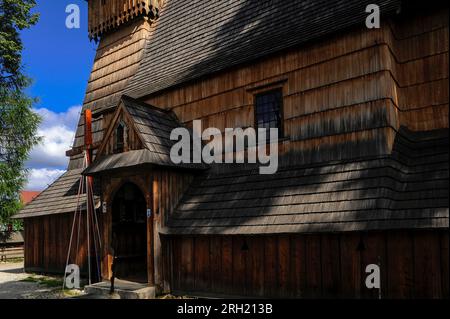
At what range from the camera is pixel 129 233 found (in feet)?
45.4

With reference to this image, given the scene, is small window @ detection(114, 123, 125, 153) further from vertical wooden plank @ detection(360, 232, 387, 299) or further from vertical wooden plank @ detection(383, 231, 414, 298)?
vertical wooden plank @ detection(383, 231, 414, 298)

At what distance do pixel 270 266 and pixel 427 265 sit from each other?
3.31m

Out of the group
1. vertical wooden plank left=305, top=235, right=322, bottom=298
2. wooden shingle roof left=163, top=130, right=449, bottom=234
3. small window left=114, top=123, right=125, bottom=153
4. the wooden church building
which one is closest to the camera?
wooden shingle roof left=163, top=130, right=449, bottom=234

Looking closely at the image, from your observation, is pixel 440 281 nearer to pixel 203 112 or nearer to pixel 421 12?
pixel 421 12

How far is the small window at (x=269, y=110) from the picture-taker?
11125 mm

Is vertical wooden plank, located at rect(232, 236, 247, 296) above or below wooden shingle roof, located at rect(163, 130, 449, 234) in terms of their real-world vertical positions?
below

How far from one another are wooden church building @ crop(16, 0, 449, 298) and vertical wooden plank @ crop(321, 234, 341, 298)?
0.02m

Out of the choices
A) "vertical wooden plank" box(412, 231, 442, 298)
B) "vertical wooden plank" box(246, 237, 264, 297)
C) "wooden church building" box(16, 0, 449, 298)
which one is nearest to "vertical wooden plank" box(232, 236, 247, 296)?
"wooden church building" box(16, 0, 449, 298)

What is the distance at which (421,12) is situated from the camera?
9688 millimetres

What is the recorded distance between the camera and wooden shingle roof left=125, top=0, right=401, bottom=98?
34.3 feet

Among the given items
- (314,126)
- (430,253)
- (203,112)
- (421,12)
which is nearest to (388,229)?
(430,253)

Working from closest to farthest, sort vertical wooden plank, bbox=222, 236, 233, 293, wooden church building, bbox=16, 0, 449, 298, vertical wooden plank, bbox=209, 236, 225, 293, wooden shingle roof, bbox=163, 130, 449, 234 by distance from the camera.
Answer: wooden shingle roof, bbox=163, 130, 449, 234
wooden church building, bbox=16, 0, 449, 298
vertical wooden plank, bbox=222, 236, 233, 293
vertical wooden plank, bbox=209, 236, 225, 293

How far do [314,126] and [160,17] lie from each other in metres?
11.0

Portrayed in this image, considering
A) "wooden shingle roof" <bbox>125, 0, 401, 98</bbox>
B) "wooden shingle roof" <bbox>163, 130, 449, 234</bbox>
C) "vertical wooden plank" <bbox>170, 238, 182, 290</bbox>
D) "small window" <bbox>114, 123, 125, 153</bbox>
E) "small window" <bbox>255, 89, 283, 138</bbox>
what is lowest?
"vertical wooden plank" <bbox>170, 238, 182, 290</bbox>
